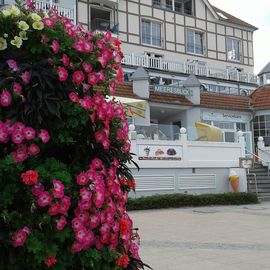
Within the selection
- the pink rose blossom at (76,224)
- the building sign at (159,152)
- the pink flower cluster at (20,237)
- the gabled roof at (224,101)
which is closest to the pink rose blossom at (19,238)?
the pink flower cluster at (20,237)

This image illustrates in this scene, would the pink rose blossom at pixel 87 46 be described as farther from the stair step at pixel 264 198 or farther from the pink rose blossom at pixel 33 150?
the stair step at pixel 264 198

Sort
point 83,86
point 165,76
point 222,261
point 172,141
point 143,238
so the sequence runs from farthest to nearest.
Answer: point 165,76
point 172,141
point 143,238
point 222,261
point 83,86

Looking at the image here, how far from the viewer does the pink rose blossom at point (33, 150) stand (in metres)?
2.98

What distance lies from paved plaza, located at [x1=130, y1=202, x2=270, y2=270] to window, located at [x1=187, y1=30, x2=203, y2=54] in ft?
72.7

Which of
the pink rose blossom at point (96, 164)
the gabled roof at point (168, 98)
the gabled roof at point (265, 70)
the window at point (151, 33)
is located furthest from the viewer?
the gabled roof at point (265, 70)

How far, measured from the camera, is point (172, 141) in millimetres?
18750

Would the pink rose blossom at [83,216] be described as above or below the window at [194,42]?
below

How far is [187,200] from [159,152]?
225 cm

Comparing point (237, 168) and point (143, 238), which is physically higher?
point (237, 168)

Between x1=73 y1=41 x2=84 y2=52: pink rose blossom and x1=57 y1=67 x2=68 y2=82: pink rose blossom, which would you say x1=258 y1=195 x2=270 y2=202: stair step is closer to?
x1=73 y1=41 x2=84 y2=52: pink rose blossom

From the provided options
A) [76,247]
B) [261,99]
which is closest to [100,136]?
[76,247]

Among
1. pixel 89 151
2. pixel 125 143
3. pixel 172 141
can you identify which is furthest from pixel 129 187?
pixel 172 141

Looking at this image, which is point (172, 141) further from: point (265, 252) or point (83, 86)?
point (83, 86)

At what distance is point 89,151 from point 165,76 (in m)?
27.3
